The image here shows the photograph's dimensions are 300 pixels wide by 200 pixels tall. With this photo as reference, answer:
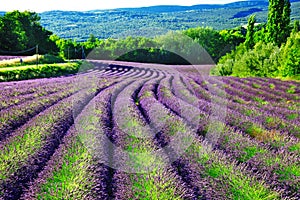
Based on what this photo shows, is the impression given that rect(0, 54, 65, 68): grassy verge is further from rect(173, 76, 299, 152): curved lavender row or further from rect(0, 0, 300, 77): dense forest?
rect(173, 76, 299, 152): curved lavender row

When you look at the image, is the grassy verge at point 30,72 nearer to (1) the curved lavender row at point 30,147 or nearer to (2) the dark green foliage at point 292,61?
(1) the curved lavender row at point 30,147

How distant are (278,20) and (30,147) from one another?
103ft

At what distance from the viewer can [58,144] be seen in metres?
4.58

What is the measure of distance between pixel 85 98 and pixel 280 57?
1970cm

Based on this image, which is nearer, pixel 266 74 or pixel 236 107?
pixel 236 107

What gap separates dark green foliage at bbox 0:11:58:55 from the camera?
39.9 m

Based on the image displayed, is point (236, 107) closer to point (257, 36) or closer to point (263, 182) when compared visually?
point (263, 182)

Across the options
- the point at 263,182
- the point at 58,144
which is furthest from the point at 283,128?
the point at 58,144

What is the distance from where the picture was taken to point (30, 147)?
13.3 feet

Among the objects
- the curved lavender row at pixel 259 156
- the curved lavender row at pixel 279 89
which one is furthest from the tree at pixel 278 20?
the curved lavender row at pixel 259 156

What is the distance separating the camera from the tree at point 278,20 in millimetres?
30781

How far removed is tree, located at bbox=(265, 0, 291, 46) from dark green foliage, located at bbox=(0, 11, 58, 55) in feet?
91.8

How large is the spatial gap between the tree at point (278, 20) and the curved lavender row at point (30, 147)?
29337 millimetres

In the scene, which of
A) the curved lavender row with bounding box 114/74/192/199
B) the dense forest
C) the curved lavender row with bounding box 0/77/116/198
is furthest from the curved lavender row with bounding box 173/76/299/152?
the dense forest
